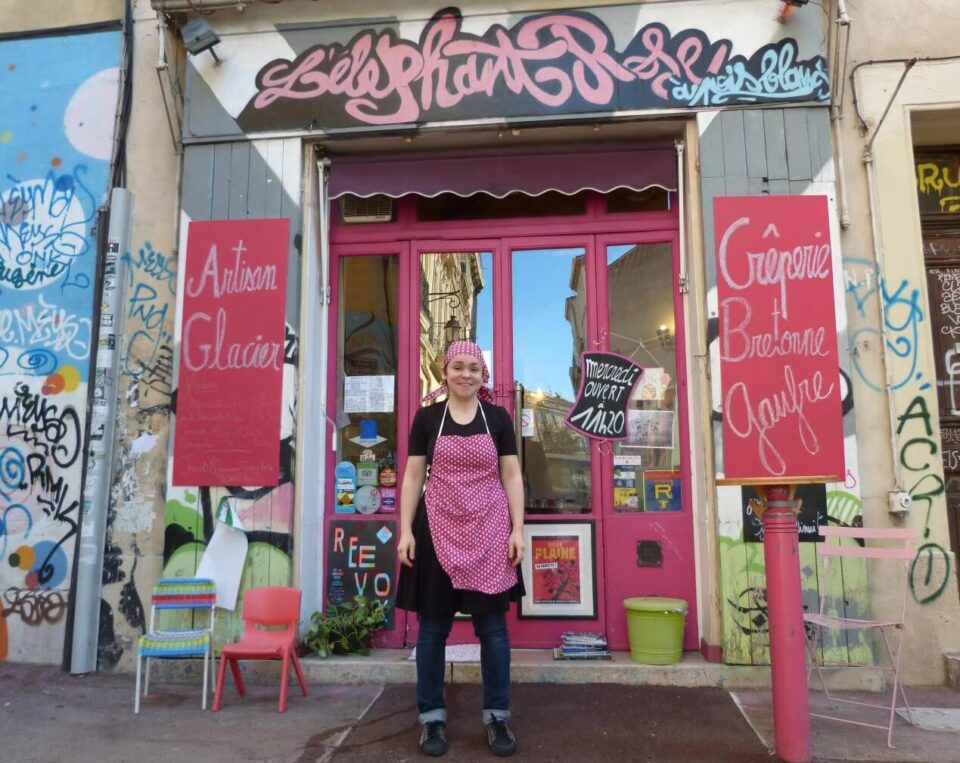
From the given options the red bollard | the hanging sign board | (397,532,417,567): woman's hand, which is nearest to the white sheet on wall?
(397,532,417,567): woman's hand

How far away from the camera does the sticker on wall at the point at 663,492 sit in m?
5.14

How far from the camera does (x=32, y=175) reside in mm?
5691

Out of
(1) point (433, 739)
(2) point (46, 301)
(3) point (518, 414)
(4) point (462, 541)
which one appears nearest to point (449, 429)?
(4) point (462, 541)

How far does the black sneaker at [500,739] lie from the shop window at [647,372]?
1972mm

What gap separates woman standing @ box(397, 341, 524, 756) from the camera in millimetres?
3543

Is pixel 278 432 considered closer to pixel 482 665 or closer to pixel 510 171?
pixel 482 665

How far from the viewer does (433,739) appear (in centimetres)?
352

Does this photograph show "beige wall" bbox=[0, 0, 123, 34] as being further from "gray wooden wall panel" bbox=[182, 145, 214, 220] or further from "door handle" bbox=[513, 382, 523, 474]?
"door handle" bbox=[513, 382, 523, 474]

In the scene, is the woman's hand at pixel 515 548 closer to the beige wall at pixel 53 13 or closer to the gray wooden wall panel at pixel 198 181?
the gray wooden wall panel at pixel 198 181

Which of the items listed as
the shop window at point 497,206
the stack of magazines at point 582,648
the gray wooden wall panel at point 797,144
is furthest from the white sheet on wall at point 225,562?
the gray wooden wall panel at point 797,144

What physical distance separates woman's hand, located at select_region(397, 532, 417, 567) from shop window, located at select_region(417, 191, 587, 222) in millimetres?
2748

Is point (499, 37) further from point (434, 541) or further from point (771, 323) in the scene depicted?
point (434, 541)

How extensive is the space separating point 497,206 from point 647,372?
1.63m

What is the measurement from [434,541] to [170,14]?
14.2 ft
